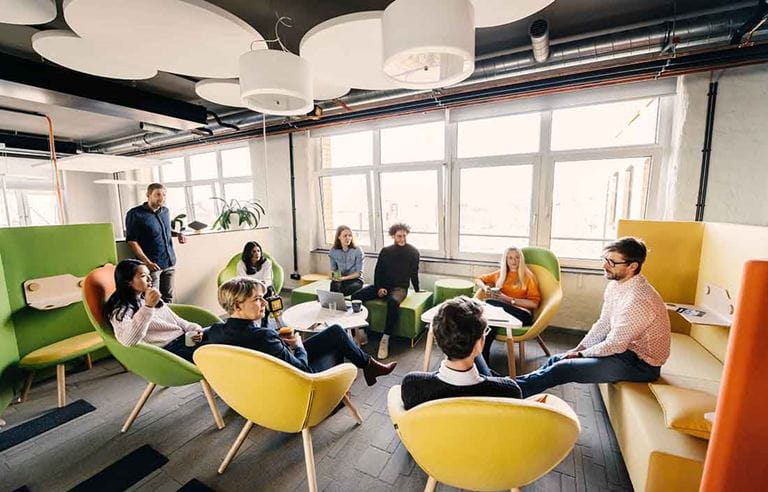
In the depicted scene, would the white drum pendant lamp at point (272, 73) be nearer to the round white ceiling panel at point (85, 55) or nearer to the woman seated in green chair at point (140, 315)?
the round white ceiling panel at point (85, 55)

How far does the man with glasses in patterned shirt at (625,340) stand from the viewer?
1837 mm

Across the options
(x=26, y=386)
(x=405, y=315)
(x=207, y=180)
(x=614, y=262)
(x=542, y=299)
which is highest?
(x=207, y=180)

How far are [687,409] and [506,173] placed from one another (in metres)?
3.15

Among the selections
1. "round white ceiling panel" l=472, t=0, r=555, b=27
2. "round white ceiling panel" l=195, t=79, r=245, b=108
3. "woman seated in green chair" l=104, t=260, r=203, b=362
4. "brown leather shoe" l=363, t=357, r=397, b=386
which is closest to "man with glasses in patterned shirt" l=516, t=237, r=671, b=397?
"brown leather shoe" l=363, t=357, r=397, b=386

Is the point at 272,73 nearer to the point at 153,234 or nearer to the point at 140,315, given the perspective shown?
the point at 140,315

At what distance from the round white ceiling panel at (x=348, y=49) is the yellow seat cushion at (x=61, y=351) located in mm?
2858

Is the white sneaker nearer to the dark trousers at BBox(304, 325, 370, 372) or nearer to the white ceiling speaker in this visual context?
the dark trousers at BBox(304, 325, 370, 372)

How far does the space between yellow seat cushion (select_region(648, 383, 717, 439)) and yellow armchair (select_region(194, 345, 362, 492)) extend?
5.21 ft

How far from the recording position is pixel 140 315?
2049mm

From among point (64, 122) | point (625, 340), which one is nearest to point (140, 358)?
point (625, 340)

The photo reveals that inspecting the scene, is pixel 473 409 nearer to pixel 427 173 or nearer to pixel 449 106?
pixel 449 106

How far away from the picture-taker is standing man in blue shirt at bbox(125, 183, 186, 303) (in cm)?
327

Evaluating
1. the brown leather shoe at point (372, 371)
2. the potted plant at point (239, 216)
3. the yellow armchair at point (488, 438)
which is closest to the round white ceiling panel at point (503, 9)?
the yellow armchair at point (488, 438)

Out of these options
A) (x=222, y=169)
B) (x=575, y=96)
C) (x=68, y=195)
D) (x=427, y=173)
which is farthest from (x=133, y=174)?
(x=575, y=96)
